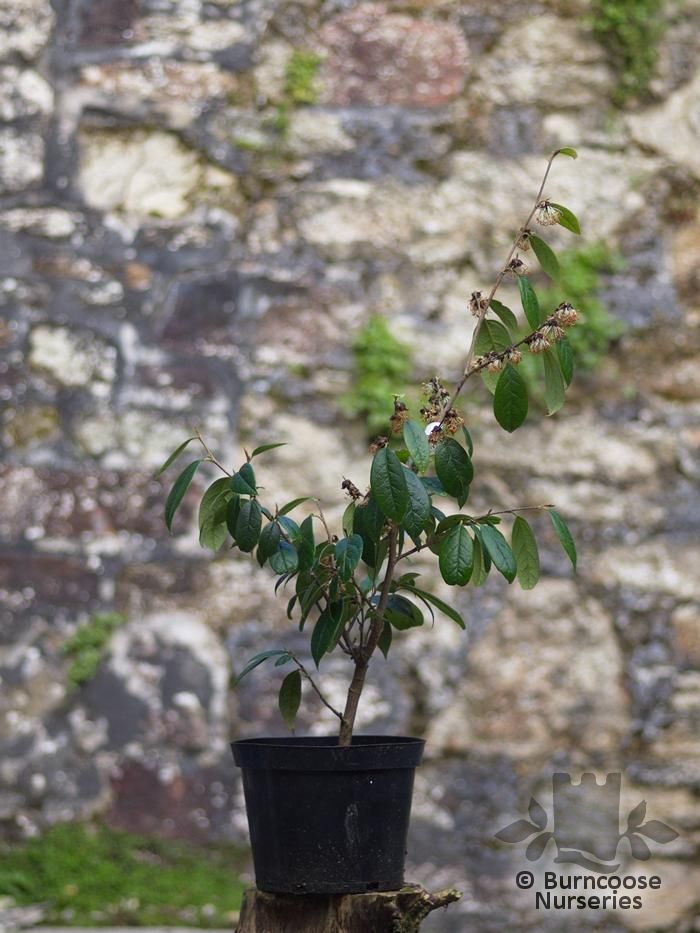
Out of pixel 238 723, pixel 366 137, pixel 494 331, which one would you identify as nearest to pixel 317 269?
pixel 366 137

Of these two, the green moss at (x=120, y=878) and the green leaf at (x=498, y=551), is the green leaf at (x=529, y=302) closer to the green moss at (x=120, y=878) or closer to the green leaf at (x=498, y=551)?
the green leaf at (x=498, y=551)

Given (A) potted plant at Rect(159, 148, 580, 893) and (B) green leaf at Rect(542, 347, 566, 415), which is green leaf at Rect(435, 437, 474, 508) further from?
(B) green leaf at Rect(542, 347, 566, 415)

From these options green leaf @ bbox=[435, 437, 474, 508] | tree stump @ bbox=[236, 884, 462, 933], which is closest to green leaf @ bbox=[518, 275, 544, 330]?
green leaf @ bbox=[435, 437, 474, 508]

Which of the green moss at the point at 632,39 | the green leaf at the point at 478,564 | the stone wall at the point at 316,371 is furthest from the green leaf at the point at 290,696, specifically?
the green moss at the point at 632,39

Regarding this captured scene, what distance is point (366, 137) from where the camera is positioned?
2.61 meters

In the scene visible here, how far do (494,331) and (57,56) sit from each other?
5.33 feet

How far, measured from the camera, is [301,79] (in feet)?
8.62

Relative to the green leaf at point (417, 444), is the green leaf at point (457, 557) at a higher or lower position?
lower

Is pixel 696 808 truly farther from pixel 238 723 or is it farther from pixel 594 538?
pixel 238 723

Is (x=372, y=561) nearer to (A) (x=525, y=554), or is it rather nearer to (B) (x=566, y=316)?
(A) (x=525, y=554)

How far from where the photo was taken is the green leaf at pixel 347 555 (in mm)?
1366

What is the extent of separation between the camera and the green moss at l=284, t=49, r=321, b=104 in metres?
2.62

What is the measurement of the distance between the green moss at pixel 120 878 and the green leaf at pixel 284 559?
1102mm
